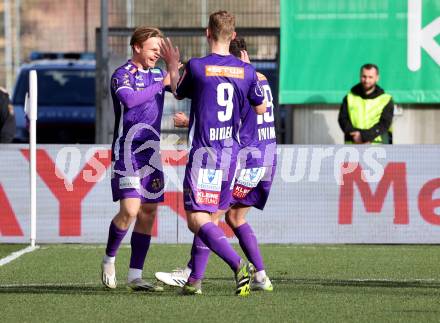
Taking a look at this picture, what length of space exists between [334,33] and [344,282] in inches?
273

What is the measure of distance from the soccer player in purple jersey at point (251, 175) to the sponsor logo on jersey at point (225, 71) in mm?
618

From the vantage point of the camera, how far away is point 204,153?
8.48 m

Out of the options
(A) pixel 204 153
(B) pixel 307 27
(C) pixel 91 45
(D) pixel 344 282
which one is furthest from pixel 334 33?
(C) pixel 91 45

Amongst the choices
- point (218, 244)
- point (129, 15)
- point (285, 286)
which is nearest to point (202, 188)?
point (218, 244)

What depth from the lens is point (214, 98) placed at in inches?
334

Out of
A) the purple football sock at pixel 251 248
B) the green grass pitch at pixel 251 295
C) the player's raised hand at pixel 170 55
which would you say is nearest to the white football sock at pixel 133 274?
the green grass pitch at pixel 251 295

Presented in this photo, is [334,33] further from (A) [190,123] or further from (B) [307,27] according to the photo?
(A) [190,123]

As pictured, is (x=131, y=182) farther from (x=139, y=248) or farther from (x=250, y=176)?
(x=250, y=176)

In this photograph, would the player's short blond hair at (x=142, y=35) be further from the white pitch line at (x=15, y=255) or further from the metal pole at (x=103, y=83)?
the metal pole at (x=103, y=83)

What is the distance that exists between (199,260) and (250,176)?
85cm

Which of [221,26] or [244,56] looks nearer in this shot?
[221,26]

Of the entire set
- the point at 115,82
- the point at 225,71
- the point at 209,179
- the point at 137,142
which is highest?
the point at 225,71

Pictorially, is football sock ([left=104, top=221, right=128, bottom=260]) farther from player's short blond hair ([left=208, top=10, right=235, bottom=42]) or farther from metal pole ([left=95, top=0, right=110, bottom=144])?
metal pole ([left=95, top=0, right=110, bottom=144])

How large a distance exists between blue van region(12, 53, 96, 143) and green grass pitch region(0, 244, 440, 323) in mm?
9598
